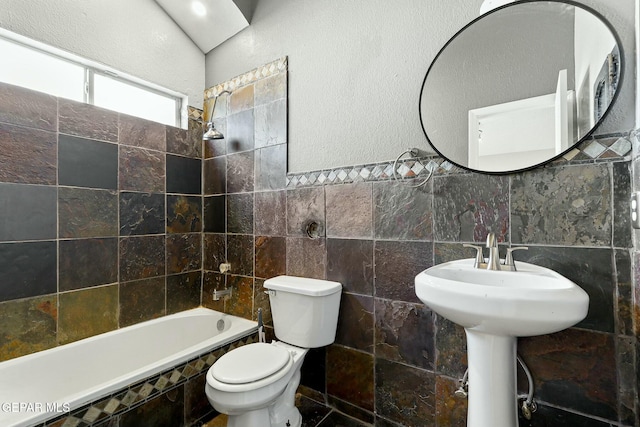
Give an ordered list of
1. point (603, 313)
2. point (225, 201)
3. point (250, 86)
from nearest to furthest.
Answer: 1. point (603, 313)
2. point (250, 86)
3. point (225, 201)

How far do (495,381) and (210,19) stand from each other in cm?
283

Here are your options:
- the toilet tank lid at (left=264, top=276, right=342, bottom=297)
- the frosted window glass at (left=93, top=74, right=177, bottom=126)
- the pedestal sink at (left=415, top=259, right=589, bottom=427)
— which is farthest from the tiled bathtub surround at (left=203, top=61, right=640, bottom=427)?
the frosted window glass at (left=93, top=74, right=177, bottom=126)

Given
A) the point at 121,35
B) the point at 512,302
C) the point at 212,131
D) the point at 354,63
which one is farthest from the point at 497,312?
the point at 121,35

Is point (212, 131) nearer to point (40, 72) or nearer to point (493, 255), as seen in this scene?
point (40, 72)

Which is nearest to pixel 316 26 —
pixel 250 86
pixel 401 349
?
pixel 250 86

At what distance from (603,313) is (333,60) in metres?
1.80

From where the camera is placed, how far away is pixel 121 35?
6.43 feet

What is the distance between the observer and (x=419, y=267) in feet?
4.72

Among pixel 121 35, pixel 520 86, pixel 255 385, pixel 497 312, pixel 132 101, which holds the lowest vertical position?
pixel 255 385

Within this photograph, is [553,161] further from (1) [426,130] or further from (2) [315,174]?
(2) [315,174]

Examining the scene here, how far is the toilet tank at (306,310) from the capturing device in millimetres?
1583

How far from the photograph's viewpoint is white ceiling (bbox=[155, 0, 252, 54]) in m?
2.10

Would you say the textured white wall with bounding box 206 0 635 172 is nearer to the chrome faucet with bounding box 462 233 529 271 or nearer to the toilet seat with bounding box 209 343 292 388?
the chrome faucet with bounding box 462 233 529 271

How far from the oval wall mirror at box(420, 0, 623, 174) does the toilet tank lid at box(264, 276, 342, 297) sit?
0.92 metres
